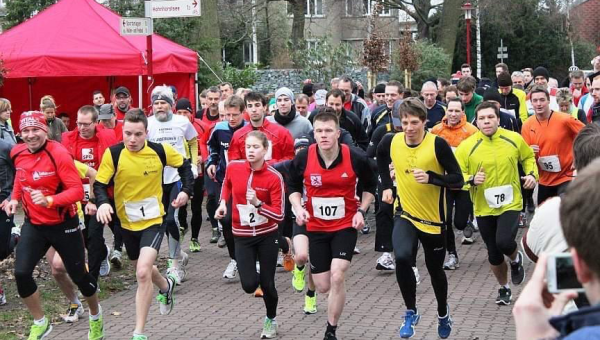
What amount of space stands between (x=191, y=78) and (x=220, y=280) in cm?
990

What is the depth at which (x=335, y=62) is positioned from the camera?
112 feet

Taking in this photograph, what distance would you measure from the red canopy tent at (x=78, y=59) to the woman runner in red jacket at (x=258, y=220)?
8.71 meters

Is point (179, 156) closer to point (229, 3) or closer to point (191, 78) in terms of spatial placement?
point (191, 78)

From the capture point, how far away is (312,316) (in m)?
8.96

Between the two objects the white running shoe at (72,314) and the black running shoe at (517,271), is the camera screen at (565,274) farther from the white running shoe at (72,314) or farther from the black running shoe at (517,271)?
the white running shoe at (72,314)

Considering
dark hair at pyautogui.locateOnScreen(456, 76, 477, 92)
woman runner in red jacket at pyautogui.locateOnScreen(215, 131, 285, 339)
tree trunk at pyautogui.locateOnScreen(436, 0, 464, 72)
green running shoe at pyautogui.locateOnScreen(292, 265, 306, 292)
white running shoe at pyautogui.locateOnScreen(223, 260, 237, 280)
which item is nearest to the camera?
woman runner in red jacket at pyautogui.locateOnScreen(215, 131, 285, 339)

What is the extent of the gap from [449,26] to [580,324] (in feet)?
136

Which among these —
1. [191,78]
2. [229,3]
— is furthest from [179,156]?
[229,3]

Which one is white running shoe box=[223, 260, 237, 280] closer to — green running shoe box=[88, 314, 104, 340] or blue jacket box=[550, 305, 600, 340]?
green running shoe box=[88, 314, 104, 340]

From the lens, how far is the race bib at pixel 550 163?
9844 mm

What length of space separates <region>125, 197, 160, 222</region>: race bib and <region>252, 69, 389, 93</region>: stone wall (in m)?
27.3

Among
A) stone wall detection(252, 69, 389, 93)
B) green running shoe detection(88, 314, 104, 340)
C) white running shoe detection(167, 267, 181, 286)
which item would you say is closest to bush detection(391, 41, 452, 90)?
stone wall detection(252, 69, 389, 93)

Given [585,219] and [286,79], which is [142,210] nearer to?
[585,219]

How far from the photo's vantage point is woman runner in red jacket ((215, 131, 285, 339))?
316 inches
